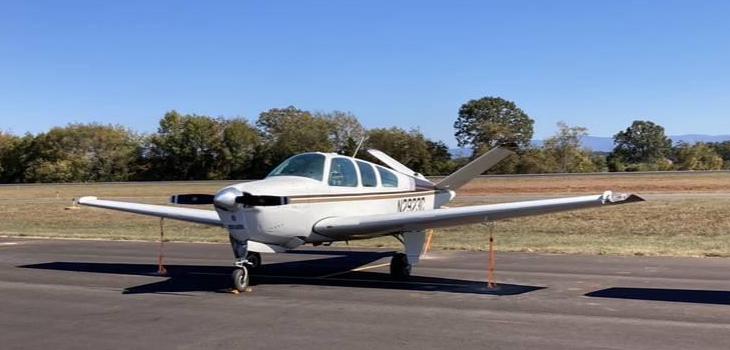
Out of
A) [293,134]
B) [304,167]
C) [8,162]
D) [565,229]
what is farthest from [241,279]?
[8,162]

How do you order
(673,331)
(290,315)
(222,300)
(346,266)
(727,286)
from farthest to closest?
(346,266) → (727,286) → (222,300) → (290,315) → (673,331)

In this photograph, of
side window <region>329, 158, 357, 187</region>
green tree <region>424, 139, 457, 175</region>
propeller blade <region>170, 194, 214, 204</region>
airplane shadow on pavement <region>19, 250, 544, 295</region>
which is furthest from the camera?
green tree <region>424, 139, 457, 175</region>

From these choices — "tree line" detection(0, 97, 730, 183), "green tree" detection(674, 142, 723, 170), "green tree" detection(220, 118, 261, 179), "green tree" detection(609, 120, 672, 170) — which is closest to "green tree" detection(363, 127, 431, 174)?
"tree line" detection(0, 97, 730, 183)

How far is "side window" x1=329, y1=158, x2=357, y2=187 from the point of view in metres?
12.6

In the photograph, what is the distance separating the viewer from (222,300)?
1081cm

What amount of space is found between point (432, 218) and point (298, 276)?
3137mm

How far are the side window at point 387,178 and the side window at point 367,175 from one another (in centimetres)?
26

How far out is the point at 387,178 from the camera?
14.1 metres

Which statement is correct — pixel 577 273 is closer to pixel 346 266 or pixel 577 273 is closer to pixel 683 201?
pixel 346 266

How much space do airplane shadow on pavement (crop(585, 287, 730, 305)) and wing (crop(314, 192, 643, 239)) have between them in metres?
1.43

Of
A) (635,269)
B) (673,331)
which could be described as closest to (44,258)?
(635,269)

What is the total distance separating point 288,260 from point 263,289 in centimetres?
444

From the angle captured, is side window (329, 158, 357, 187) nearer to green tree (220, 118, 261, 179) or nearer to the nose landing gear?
the nose landing gear

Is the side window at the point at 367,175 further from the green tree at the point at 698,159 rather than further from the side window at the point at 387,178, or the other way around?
the green tree at the point at 698,159
